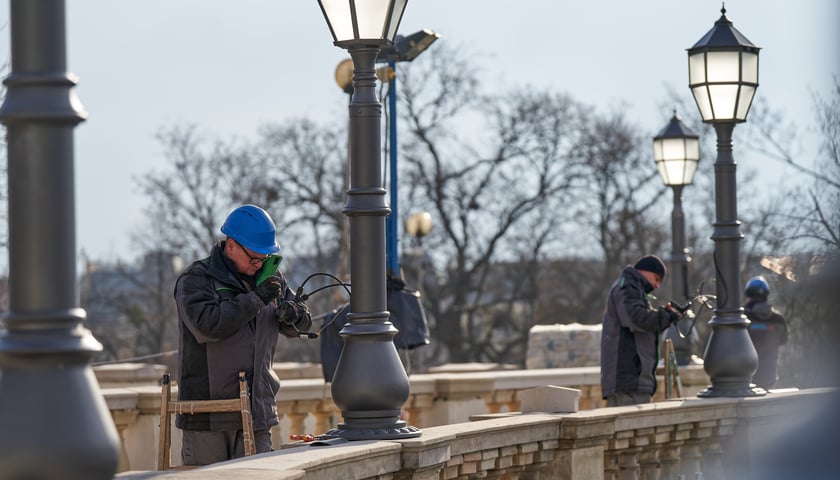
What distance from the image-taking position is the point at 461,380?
49.3ft

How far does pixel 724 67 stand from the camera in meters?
11.8

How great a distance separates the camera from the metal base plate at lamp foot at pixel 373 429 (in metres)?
7.20

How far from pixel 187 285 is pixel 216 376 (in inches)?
16.3

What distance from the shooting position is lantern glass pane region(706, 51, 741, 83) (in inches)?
464

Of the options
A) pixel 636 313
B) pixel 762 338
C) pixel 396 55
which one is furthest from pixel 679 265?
pixel 636 313

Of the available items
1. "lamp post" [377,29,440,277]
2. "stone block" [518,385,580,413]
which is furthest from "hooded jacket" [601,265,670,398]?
"lamp post" [377,29,440,277]

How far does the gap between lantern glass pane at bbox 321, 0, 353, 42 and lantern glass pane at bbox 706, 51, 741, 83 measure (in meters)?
4.70

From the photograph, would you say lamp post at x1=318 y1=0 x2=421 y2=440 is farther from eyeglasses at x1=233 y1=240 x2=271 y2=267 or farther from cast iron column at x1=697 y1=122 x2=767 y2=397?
cast iron column at x1=697 y1=122 x2=767 y2=397

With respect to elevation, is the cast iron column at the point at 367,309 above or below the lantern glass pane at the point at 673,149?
below

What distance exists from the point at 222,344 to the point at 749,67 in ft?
19.6

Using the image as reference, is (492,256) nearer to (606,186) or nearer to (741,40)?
(606,186)

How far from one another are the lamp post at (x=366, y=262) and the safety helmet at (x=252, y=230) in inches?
16.6

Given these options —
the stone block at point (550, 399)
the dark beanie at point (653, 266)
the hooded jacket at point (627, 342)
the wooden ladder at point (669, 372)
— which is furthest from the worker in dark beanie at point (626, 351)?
the wooden ladder at point (669, 372)

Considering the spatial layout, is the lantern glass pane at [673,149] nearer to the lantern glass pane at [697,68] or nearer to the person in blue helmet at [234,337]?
the lantern glass pane at [697,68]
